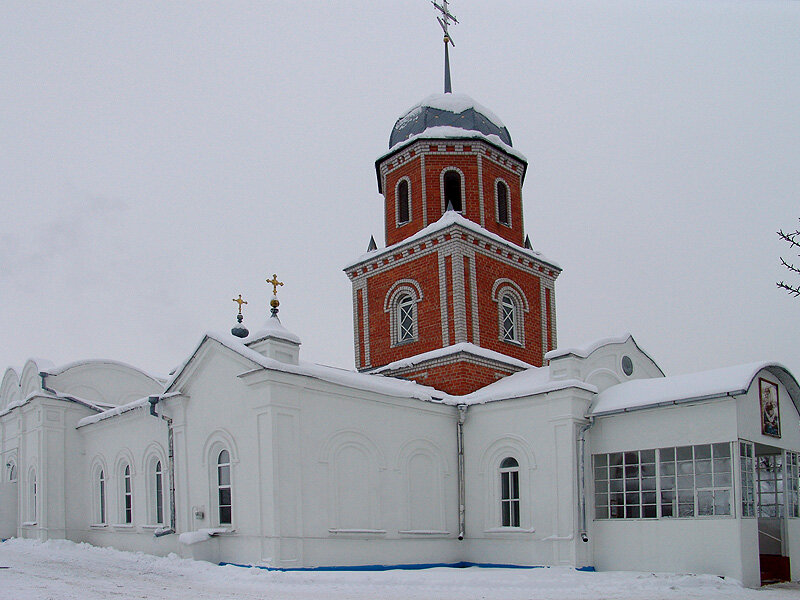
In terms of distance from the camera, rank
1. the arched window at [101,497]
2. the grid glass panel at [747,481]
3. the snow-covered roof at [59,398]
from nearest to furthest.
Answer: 1. the grid glass panel at [747,481]
2. the arched window at [101,497]
3. the snow-covered roof at [59,398]

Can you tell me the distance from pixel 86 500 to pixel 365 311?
29.1 feet

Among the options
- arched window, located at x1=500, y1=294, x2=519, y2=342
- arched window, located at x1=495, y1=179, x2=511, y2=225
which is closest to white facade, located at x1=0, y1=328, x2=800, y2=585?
arched window, located at x1=500, y1=294, x2=519, y2=342

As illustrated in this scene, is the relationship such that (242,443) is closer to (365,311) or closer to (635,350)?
(365,311)

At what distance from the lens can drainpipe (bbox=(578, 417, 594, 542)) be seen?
1521cm

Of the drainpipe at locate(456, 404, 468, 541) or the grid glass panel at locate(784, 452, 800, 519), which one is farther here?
the drainpipe at locate(456, 404, 468, 541)

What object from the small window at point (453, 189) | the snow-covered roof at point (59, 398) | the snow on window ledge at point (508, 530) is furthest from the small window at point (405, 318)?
the snow-covered roof at point (59, 398)

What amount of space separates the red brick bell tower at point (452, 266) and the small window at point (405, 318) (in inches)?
1.0

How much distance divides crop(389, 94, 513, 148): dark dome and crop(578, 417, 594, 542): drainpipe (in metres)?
8.57

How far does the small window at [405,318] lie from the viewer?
20.5m

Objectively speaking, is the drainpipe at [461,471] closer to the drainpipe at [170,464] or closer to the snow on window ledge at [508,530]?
the snow on window ledge at [508,530]

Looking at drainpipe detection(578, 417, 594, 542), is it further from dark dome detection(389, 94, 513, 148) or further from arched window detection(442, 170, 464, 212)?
dark dome detection(389, 94, 513, 148)

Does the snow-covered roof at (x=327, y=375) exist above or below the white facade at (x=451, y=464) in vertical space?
above

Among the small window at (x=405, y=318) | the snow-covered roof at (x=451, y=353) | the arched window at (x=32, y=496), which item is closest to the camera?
the snow-covered roof at (x=451, y=353)

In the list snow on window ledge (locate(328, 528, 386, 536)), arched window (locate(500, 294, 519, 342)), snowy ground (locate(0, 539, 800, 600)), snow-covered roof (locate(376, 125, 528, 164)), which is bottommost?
snowy ground (locate(0, 539, 800, 600))
